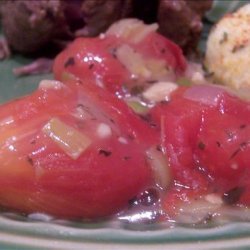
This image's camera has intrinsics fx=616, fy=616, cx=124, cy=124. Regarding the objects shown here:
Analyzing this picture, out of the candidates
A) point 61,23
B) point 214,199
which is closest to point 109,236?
point 214,199

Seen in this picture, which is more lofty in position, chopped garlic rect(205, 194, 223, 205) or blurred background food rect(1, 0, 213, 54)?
blurred background food rect(1, 0, 213, 54)

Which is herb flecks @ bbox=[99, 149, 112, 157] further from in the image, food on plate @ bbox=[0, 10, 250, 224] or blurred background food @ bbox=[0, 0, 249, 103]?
blurred background food @ bbox=[0, 0, 249, 103]

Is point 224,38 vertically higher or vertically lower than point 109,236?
higher

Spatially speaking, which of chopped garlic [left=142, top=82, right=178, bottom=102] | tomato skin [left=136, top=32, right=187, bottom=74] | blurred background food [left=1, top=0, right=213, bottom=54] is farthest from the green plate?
blurred background food [left=1, top=0, right=213, bottom=54]

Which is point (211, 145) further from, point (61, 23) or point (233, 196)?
point (61, 23)

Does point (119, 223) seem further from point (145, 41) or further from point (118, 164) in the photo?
point (145, 41)

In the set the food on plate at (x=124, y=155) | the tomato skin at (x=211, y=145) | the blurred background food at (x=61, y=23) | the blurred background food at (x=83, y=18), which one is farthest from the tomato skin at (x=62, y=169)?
the blurred background food at (x=83, y=18)
